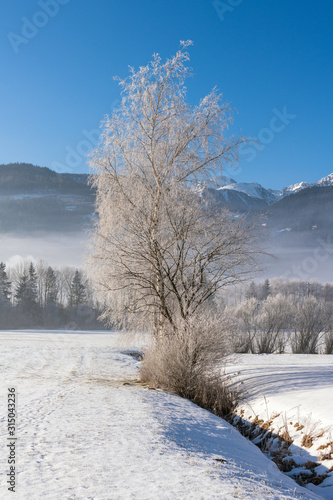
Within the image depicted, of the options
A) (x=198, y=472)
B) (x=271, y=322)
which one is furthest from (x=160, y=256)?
(x=271, y=322)

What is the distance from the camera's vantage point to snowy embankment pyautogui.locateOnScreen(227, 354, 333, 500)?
6176 millimetres

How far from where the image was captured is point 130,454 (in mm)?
4676

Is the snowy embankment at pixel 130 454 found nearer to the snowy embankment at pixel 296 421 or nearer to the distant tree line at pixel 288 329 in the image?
the snowy embankment at pixel 296 421

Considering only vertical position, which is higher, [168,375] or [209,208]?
[209,208]

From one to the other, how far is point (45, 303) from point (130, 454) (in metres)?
75.9

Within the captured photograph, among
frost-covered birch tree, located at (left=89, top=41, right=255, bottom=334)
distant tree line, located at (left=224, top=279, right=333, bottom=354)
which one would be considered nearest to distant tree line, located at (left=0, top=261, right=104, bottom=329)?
distant tree line, located at (left=224, top=279, right=333, bottom=354)

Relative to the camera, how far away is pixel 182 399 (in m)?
9.18

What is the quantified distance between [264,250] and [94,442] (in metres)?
8.43

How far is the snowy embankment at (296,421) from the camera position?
6176 mm

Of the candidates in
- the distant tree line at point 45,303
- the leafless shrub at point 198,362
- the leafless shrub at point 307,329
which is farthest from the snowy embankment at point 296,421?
the distant tree line at point 45,303

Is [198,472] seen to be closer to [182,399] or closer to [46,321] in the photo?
[182,399]

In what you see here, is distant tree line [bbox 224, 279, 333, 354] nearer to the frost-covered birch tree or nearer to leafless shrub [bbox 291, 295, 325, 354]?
leafless shrub [bbox 291, 295, 325, 354]

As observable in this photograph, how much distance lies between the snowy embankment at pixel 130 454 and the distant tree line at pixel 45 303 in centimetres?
5320

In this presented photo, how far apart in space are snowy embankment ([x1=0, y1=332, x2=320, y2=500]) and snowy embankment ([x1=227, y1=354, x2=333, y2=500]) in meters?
0.84
